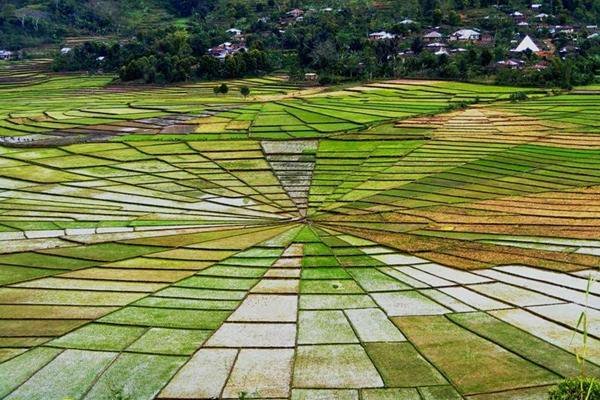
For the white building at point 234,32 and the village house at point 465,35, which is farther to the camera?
the white building at point 234,32

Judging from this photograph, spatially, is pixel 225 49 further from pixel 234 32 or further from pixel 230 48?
pixel 234 32

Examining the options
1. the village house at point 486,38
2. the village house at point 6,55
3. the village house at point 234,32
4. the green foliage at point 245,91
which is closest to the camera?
the green foliage at point 245,91

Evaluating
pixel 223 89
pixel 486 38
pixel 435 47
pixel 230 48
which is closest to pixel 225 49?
pixel 230 48

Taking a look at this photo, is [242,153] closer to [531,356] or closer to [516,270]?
[516,270]

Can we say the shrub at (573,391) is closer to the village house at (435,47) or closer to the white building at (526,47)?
the white building at (526,47)

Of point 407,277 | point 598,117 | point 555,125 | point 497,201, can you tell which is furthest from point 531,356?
point 598,117

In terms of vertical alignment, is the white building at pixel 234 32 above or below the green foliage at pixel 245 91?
above

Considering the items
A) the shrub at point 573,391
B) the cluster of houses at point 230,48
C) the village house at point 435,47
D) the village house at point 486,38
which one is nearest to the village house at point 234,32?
the cluster of houses at point 230,48
